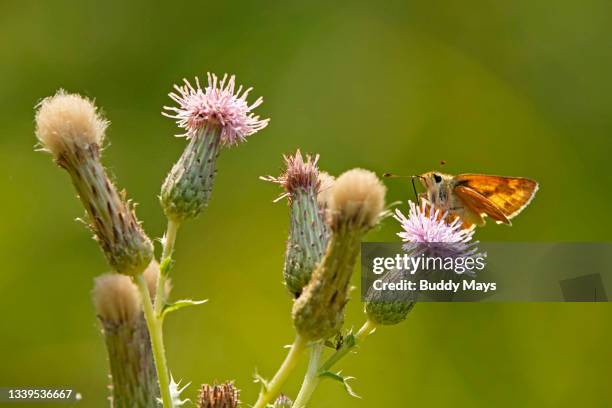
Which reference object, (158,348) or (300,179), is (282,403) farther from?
(300,179)

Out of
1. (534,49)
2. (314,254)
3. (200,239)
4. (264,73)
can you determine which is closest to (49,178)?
(200,239)

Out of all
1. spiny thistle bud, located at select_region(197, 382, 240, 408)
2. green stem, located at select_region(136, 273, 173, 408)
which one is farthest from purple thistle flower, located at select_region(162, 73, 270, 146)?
spiny thistle bud, located at select_region(197, 382, 240, 408)

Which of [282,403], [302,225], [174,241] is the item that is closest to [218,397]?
[282,403]

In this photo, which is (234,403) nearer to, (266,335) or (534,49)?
(266,335)

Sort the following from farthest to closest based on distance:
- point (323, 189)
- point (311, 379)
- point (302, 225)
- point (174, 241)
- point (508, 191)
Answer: point (508, 191)
point (323, 189)
point (302, 225)
point (174, 241)
point (311, 379)

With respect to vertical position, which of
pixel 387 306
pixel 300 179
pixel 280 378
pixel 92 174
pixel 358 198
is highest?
pixel 300 179
